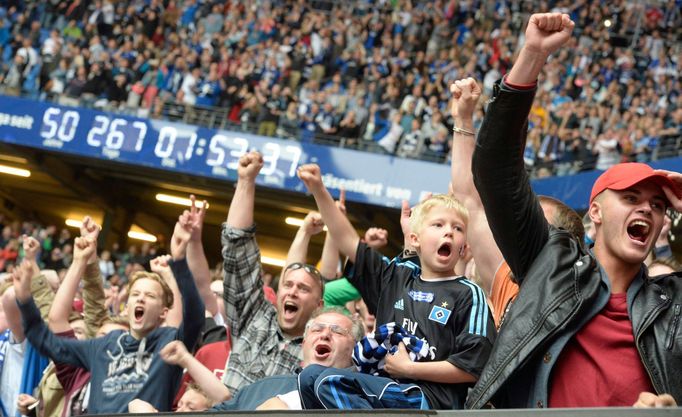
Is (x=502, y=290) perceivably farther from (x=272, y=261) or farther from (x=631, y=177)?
(x=272, y=261)

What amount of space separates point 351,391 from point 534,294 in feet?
1.94

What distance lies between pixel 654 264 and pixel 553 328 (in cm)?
174

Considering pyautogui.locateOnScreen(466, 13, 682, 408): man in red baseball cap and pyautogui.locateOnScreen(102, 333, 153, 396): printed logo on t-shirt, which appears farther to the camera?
pyautogui.locateOnScreen(102, 333, 153, 396): printed logo on t-shirt

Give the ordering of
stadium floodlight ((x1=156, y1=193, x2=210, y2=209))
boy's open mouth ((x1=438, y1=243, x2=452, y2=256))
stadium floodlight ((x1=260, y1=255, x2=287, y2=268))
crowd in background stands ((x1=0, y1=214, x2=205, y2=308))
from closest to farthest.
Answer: boy's open mouth ((x1=438, y1=243, x2=452, y2=256)), crowd in background stands ((x1=0, y1=214, x2=205, y2=308)), stadium floodlight ((x1=156, y1=193, x2=210, y2=209)), stadium floodlight ((x1=260, y1=255, x2=287, y2=268))

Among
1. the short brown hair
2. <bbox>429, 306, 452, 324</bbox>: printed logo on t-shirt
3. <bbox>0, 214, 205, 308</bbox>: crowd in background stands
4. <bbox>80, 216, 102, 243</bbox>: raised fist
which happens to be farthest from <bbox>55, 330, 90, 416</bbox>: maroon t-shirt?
<bbox>0, 214, 205, 308</bbox>: crowd in background stands

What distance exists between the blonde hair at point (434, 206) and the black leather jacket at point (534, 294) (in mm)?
850

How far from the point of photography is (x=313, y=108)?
16.4m

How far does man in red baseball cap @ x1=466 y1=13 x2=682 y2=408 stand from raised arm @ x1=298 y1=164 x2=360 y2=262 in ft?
3.74

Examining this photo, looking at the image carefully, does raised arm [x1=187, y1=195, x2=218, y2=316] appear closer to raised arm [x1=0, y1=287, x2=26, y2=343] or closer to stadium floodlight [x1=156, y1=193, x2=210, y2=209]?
raised arm [x1=0, y1=287, x2=26, y2=343]

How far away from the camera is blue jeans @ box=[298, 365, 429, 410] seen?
2.75 metres

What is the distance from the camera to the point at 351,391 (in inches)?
109

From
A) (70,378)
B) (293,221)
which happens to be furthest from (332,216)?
(293,221)

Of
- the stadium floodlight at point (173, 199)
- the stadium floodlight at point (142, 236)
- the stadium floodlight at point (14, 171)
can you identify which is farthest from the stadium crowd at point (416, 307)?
the stadium floodlight at point (142, 236)

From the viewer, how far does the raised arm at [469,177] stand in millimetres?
3249
